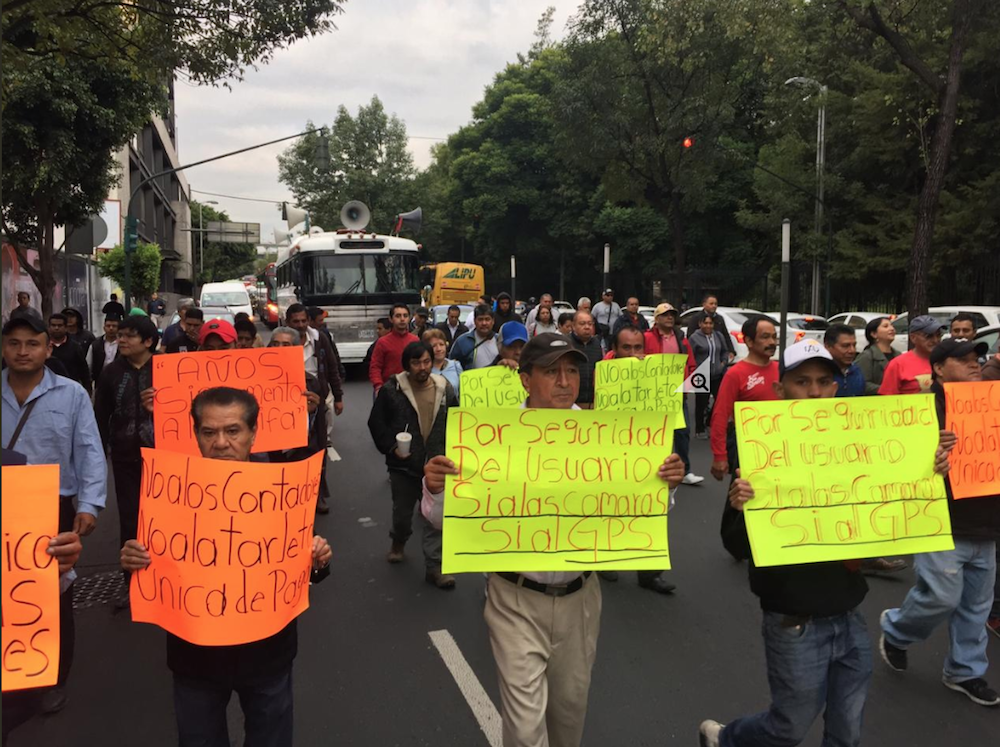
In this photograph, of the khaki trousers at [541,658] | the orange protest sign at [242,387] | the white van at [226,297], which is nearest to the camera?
the khaki trousers at [541,658]

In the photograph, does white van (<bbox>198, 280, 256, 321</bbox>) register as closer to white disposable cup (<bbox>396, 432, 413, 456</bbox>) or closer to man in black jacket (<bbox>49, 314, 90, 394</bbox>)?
man in black jacket (<bbox>49, 314, 90, 394</bbox>)

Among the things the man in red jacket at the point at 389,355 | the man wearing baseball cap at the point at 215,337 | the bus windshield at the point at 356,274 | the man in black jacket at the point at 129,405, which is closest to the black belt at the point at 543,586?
the man in black jacket at the point at 129,405

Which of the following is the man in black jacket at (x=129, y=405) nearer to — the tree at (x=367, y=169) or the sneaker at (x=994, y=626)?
the sneaker at (x=994, y=626)

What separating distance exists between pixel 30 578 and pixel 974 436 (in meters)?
3.69

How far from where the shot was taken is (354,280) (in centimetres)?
1683

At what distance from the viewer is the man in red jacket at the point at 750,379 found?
4.99 metres

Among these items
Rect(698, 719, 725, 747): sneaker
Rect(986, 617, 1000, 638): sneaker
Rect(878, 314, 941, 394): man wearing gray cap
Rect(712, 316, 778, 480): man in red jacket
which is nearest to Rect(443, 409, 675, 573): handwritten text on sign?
Rect(698, 719, 725, 747): sneaker

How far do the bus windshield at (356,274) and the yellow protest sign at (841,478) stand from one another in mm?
14658

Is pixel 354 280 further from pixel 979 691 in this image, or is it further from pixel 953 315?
pixel 979 691

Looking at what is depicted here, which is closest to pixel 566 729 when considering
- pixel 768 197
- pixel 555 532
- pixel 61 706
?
pixel 555 532

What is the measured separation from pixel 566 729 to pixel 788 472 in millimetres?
1221

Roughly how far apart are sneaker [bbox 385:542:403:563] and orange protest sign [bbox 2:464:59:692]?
3.70m

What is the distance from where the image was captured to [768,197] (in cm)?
Answer: 2594

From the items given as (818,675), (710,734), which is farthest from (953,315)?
(818,675)
